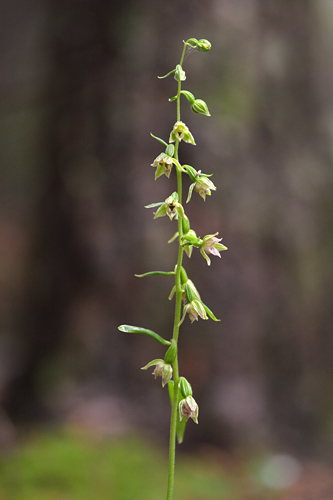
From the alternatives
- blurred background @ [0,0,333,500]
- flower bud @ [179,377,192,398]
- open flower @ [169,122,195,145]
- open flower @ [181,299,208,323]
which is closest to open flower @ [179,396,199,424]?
flower bud @ [179,377,192,398]

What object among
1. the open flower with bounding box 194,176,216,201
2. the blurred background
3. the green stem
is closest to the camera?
the green stem

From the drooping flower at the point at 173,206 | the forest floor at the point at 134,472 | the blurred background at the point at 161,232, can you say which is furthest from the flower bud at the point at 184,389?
the blurred background at the point at 161,232

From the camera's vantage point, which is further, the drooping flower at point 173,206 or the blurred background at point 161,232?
the blurred background at point 161,232

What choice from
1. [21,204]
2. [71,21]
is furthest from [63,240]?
[21,204]

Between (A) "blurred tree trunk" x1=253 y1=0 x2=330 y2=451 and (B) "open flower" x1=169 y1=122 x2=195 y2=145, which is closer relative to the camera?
(B) "open flower" x1=169 y1=122 x2=195 y2=145

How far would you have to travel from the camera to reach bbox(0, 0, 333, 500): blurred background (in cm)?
289

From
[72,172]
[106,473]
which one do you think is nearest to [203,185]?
[106,473]

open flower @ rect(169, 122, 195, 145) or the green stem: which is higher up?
open flower @ rect(169, 122, 195, 145)

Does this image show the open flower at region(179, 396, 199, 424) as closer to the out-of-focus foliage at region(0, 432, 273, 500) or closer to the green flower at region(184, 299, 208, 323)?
the green flower at region(184, 299, 208, 323)

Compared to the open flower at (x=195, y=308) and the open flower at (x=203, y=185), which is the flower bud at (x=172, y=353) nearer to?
the open flower at (x=195, y=308)

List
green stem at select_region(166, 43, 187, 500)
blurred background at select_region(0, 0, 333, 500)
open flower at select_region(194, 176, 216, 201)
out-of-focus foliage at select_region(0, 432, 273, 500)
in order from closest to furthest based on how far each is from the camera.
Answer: green stem at select_region(166, 43, 187, 500) → open flower at select_region(194, 176, 216, 201) → out-of-focus foliage at select_region(0, 432, 273, 500) → blurred background at select_region(0, 0, 333, 500)

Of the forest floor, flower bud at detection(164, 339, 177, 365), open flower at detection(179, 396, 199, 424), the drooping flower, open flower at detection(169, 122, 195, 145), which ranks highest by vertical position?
open flower at detection(169, 122, 195, 145)

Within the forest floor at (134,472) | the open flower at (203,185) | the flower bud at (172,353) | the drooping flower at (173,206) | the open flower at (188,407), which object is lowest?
the forest floor at (134,472)

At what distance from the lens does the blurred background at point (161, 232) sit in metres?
2.89
